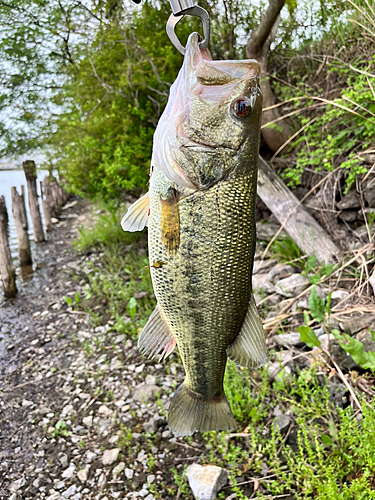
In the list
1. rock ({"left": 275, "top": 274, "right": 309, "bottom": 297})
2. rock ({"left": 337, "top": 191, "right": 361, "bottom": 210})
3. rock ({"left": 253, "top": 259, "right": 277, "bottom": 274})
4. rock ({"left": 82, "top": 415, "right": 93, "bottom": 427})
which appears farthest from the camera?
rock ({"left": 253, "top": 259, "right": 277, "bottom": 274})

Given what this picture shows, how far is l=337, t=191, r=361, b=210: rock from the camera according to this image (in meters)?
5.11

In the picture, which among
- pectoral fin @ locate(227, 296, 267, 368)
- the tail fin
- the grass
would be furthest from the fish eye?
the grass

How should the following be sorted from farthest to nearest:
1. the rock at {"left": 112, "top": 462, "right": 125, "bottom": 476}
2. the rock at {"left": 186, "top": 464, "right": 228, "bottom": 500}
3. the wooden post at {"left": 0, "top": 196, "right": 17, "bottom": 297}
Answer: the wooden post at {"left": 0, "top": 196, "right": 17, "bottom": 297}, the rock at {"left": 112, "top": 462, "right": 125, "bottom": 476}, the rock at {"left": 186, "top": 464, "right": 228, "bottom": 500}

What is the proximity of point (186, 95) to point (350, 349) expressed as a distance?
8.31 ft

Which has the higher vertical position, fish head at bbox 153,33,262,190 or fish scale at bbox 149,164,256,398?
fish head at bbox 153,33,262,190

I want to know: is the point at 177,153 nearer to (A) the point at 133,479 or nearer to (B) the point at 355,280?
(A) the point at 133,479

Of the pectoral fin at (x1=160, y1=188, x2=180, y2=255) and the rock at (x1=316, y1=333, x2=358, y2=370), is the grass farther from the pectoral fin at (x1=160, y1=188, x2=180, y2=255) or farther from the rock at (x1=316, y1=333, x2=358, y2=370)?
the pectoral fin at (x1=160, y1=188, x2=180, y2=255)

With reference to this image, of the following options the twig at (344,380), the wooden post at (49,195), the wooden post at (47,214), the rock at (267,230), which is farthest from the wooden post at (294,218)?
the wooden post at (49,195)

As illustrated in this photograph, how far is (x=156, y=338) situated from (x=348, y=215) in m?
4.33

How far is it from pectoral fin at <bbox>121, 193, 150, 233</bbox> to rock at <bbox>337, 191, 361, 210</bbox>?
164 inches

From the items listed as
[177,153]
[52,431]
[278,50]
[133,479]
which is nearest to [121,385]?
[52,431]

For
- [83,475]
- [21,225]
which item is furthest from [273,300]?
[21,225]

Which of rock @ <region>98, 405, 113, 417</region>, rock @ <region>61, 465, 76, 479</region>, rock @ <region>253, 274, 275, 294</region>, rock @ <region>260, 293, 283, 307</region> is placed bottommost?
rock @ <region>61, 465, 76, 479</region>

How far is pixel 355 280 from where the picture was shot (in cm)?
460
